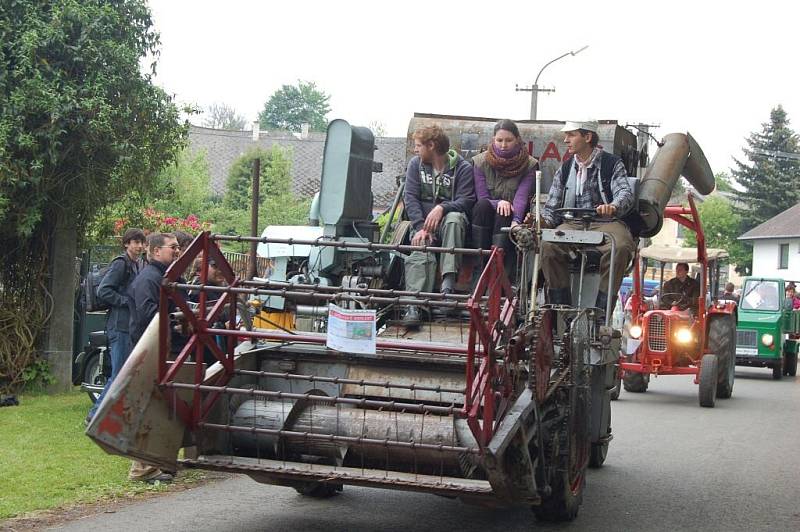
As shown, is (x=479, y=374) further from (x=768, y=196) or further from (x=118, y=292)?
(x=768, y=196)

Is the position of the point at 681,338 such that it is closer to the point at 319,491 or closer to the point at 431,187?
the point at 431,187

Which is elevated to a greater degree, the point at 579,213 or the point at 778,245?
the point at 778,245

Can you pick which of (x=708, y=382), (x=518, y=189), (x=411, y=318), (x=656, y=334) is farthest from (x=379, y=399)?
(x=656, y=334)

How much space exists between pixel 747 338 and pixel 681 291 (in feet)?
19.6

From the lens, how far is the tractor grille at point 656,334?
716 inches

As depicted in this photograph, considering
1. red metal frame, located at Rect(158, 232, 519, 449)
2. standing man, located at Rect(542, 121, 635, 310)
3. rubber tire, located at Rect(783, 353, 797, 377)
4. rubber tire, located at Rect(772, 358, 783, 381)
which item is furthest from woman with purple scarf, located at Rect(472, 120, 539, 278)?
rubber tire, located at Rect(783, 353, 797, 377)

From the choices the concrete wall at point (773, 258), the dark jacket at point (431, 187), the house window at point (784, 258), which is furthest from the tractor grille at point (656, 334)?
the house window at point (784, 258)

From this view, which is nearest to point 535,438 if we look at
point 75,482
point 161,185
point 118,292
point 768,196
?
point 75,482

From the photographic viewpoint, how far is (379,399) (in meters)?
7.20

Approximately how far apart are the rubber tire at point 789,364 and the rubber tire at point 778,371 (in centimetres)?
78

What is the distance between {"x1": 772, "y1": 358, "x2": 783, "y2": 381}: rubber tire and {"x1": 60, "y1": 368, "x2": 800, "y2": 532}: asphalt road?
11.7 meters

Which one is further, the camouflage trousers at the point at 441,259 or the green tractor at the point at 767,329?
the green tractor at the point at 767,329

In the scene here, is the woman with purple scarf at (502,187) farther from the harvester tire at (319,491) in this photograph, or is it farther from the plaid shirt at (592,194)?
the harvester tire at (319,491)

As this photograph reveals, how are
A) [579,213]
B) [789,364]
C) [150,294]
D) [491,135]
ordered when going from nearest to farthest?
[150,294]
[579,213]
[491,135]
[789,364]
